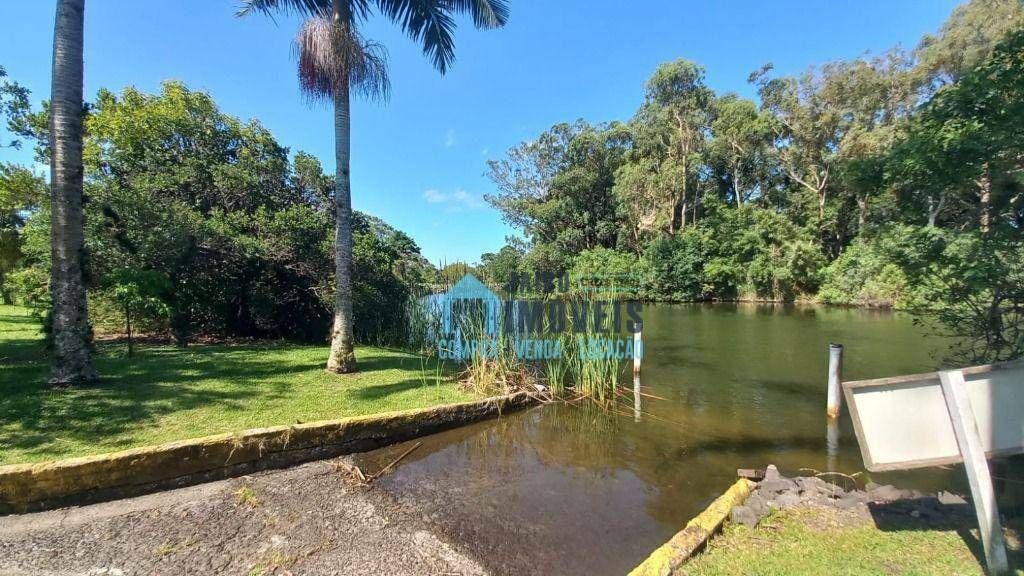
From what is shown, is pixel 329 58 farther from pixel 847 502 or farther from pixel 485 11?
pixel 847 502

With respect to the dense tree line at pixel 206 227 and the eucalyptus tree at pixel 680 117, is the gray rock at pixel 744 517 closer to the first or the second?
the dense tree line at pixel 206 227

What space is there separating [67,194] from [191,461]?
389 cm

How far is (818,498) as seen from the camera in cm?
318

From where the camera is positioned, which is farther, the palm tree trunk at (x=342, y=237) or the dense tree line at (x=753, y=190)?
the dense tree line at (x=753, y=190)

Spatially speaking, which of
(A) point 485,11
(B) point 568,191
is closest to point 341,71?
(A) point 485,11

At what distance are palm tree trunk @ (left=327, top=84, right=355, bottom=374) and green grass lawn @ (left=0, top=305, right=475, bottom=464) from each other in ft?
1.51

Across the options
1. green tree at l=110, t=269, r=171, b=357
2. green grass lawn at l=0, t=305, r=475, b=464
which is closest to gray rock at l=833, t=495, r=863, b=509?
green grass lawn at l=0, t=305, r=475, b=464

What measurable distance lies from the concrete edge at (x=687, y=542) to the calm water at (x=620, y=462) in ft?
1.64

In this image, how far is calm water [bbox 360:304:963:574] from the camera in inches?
122

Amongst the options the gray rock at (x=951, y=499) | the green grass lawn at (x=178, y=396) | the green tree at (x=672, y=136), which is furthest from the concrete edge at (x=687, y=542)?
the green tree at (x=672, y=136)

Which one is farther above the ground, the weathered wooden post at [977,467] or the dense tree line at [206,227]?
the dense tree line at [206,227]

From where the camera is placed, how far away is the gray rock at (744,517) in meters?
2.81

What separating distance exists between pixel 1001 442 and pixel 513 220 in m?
32.8

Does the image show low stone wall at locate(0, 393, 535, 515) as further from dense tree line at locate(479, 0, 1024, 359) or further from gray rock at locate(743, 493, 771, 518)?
dense tree line at locate(479, 0, 1024, 359)
